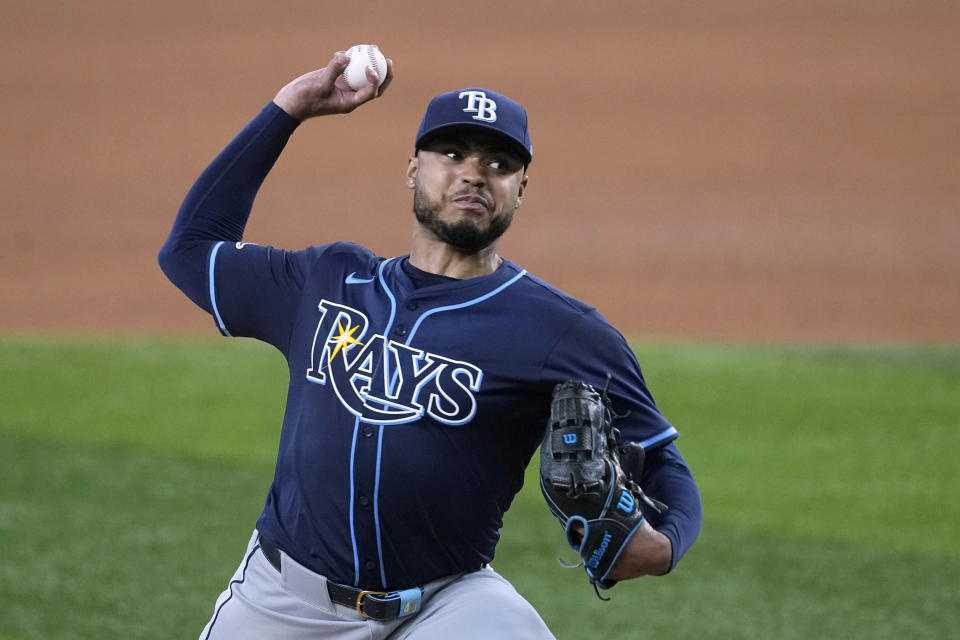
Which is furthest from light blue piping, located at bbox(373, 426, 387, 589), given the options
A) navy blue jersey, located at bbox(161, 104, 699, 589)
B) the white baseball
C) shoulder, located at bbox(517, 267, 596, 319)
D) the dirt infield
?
the dirt infield

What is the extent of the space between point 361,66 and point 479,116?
0.40 metres

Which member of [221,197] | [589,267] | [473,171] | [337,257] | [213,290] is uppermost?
[473,171]

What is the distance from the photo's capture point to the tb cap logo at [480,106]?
314cm

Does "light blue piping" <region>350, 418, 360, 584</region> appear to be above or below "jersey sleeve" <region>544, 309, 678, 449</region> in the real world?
below

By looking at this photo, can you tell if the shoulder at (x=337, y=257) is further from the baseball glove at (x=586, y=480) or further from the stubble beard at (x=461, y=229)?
the baseball glove at (x=586, y=480)

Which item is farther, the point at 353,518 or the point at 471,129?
the point at 471,129

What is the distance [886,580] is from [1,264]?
11571 millimetres

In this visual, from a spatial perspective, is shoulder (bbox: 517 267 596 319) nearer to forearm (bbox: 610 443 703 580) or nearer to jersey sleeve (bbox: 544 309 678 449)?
jersey sleeve (bbox: 544 309 678 449)

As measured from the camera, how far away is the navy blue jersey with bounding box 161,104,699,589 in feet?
9.83

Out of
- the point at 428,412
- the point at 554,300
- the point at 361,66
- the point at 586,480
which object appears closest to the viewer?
the point at 586,480

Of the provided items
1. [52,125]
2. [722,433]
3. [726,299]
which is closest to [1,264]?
[52,125]

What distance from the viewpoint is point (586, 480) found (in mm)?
2814

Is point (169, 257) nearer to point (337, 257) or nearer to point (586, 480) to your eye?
point (337, 257)

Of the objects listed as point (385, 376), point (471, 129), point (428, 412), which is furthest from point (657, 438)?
point (471, 129)
